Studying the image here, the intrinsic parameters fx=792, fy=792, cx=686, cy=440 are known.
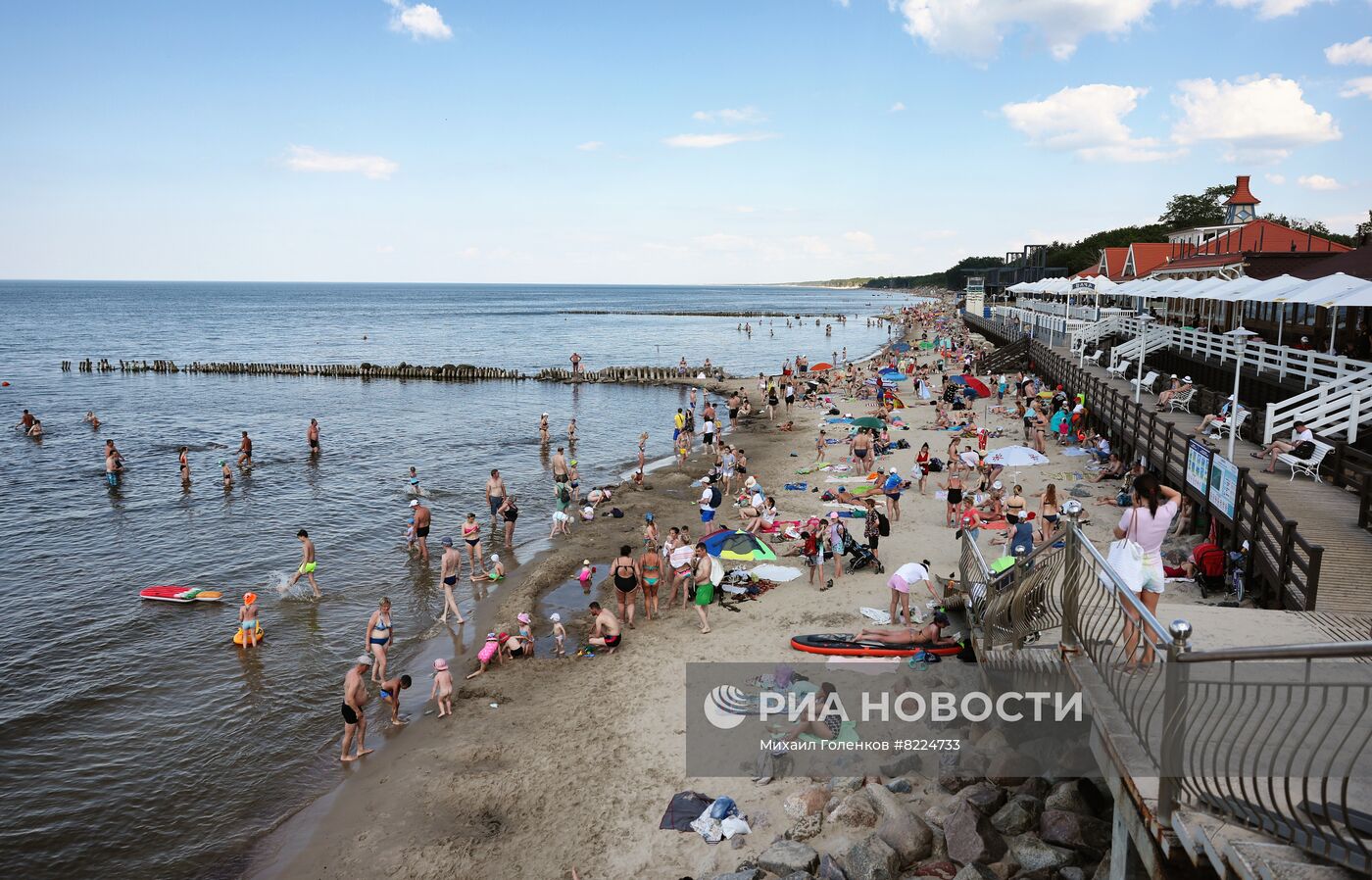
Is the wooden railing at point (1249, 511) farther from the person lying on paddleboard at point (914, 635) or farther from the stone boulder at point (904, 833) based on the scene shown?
the stone boulder at point (904, 833)

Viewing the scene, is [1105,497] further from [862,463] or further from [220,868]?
[220,868]

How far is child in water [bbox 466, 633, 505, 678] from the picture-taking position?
40.1 feet

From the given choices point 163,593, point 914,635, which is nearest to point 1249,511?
point 914,635

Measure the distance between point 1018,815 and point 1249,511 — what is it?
20.4 feet

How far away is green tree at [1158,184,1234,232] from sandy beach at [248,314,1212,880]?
86.4 m

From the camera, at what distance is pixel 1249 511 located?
10.5 metres

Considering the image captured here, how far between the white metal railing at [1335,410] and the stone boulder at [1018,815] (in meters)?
10.6

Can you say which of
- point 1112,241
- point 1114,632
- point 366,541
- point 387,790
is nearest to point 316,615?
point 366,541

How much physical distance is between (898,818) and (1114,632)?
256cm

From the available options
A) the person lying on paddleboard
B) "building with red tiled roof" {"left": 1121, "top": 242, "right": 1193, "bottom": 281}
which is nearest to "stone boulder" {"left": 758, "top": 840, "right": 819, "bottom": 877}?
the person lying on paddleboard

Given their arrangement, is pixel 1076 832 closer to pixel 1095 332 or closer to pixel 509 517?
pixel 509 517

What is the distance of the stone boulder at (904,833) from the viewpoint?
269 inches

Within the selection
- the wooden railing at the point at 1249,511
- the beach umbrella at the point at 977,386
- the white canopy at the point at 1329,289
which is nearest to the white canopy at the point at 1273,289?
the white canopy at the point at 1329,289

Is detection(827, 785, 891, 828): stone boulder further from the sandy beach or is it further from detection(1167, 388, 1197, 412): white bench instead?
detection(1167, 388, 1197, 412): white bench
